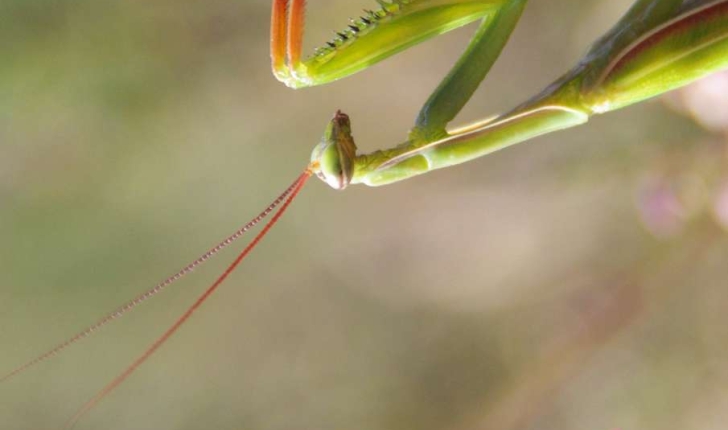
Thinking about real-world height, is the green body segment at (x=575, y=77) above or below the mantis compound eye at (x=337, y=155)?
above

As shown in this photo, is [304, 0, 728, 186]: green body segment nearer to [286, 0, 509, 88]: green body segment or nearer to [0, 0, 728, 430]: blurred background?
[286, 0, 509, 88]: green body segment

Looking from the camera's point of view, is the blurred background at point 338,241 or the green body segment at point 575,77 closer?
the green body segment at point 575,77

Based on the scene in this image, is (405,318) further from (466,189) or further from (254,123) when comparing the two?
(254,123)

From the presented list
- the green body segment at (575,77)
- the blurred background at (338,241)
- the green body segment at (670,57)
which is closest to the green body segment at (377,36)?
the green body segment at (575,77)

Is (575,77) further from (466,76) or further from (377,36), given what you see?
(377,36)

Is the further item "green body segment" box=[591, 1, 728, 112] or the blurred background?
the blurred background

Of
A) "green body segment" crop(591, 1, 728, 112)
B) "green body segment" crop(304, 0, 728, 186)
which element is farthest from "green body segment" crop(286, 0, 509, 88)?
"green body segment" crop(591, 1, 728, 112)

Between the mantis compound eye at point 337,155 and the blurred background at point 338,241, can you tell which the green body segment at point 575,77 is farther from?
the blurred background at point 338,241
